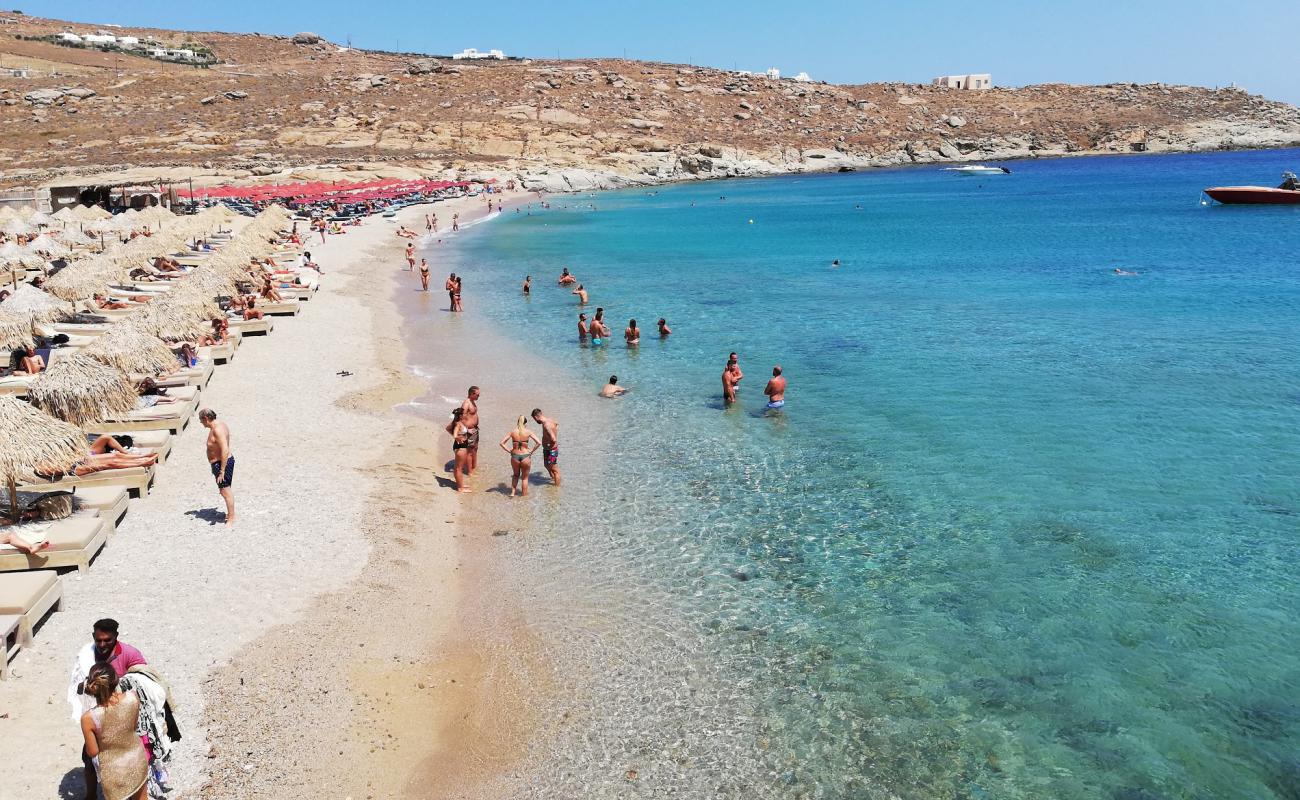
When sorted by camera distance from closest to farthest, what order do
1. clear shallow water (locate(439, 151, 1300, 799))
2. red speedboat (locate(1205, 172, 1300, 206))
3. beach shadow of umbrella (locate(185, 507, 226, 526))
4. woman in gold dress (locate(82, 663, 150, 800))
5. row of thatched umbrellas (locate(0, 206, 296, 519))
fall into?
1. woman in gold dress (locate(82, 663, 150, 800))
2. clear shallow water (locate(439, 151, 1300, 799))
3. row of thatched umbrellas (locate(0, 206, 296, 519))
4. beach shadow of umbrella (locate(185, 507, 226, 526))
5. red speedboat (locate(1205, 172, 1300, 206))

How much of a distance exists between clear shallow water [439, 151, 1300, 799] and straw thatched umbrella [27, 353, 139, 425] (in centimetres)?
648

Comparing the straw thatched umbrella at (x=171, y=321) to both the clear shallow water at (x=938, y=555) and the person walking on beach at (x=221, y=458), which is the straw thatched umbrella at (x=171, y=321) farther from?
the clear shallow water at (x=938, y=555)

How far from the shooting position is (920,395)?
1806 cm

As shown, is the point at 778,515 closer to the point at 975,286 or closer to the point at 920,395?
the point at 920,395

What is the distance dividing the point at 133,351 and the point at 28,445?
6013 millimetres

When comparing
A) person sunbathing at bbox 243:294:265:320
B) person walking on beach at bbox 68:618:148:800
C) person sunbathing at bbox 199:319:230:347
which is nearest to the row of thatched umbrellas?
person sunbathing at bbox 199:319:230:347

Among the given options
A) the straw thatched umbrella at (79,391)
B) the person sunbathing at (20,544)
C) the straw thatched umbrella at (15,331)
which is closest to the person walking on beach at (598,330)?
the straw thatched umbrella at (79,391)

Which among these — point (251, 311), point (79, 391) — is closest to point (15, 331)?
point (251, 311)

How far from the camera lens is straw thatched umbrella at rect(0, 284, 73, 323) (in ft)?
61.0

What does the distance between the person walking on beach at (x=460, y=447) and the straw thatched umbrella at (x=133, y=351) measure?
6258 millimetres

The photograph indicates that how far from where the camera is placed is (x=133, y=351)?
606 inches

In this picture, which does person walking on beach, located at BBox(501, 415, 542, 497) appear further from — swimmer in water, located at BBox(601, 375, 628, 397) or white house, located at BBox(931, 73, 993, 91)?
white house, located at BBox(931, 73, 993, 91)

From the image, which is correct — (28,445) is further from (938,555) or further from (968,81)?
(968,81)

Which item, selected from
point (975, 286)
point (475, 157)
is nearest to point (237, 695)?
point (975, 286)
